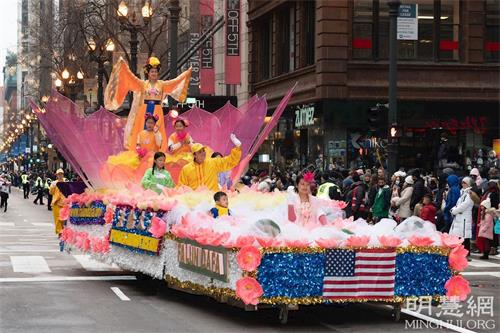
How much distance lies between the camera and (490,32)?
123 feet

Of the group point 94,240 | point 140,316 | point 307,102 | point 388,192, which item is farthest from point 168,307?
point 307,102

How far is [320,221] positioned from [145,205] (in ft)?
9.29

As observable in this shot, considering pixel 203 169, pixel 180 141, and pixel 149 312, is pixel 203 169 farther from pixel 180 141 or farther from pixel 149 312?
pixel 149 312

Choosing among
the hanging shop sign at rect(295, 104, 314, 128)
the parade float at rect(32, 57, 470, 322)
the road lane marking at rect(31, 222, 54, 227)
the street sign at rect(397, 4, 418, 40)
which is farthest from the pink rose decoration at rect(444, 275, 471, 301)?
the hanging shop sign at rect(295, 104, 314, 128)

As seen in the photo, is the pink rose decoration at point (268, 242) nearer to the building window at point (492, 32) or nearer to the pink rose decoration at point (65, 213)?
the pink rose decoration at point (65, 213)

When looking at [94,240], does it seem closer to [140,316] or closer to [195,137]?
[195,137]

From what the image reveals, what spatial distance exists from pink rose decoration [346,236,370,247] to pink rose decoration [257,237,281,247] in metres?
0.85

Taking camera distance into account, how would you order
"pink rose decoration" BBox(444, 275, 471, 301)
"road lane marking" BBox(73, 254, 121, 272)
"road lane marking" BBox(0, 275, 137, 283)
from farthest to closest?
"road lane marking" BBox(73, 254, 121, 272), "road lane marking" BBox(0, 275, 137, 283), "pink rose decoration" BBox(444, 275, 471, 301)

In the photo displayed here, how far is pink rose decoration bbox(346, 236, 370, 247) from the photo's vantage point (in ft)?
37.9

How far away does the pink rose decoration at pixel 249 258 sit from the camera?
11.1m

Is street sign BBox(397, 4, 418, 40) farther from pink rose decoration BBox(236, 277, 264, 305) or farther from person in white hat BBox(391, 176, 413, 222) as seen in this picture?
pink rose decoration BBox(236, 277, 264, 305)

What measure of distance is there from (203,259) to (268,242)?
1.28m

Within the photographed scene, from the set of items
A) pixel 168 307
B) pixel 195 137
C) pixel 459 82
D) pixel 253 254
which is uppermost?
pixel 459 82

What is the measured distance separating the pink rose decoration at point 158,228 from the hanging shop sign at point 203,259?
545mm
